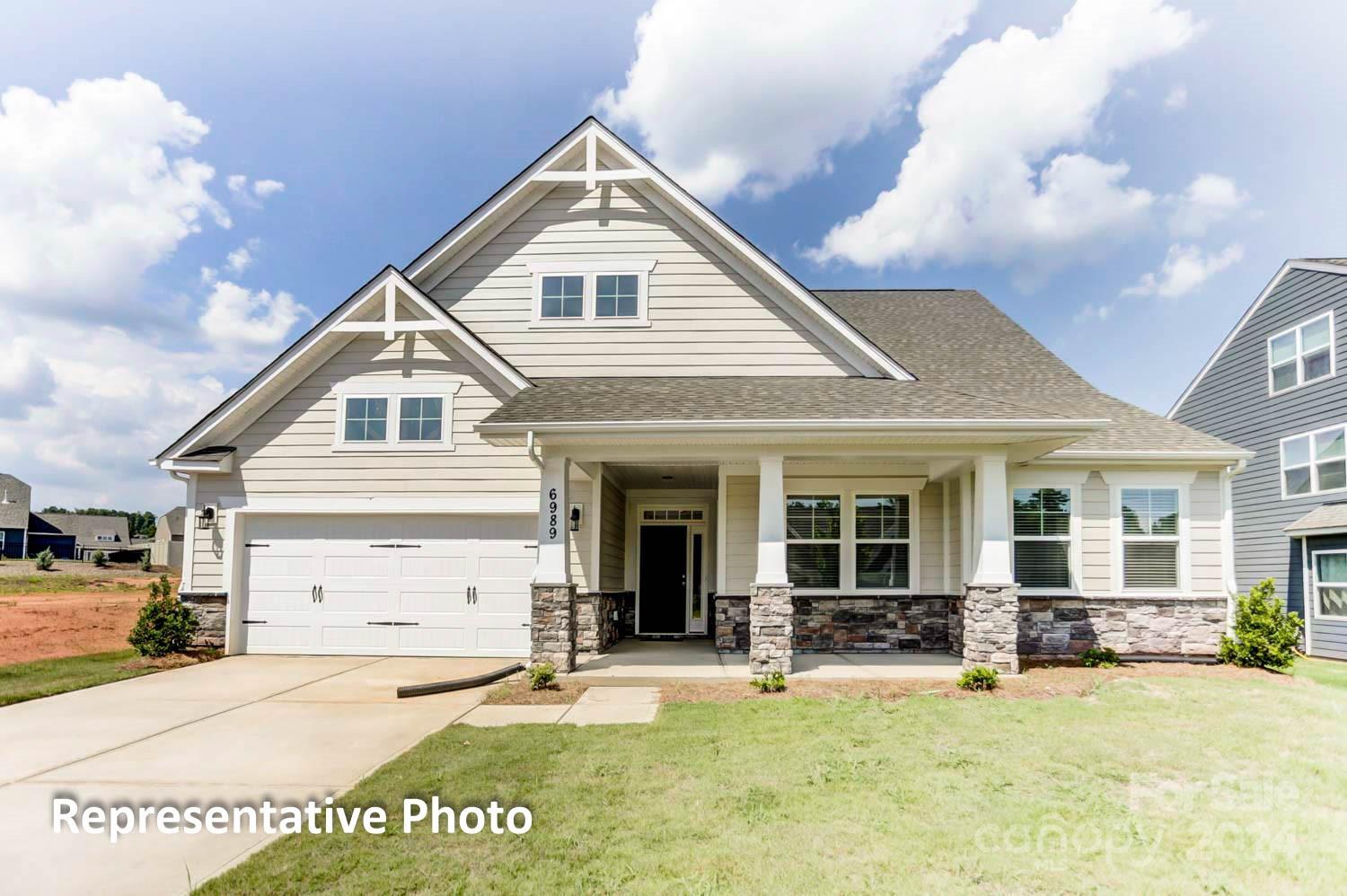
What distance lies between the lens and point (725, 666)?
1094cm

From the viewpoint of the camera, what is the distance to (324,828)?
4.79m

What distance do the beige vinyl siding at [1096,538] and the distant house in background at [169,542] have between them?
54.4 metres

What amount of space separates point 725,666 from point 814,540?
8.59 ft

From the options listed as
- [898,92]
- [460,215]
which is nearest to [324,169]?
[460,215]

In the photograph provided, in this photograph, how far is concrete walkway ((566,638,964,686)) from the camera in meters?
10.1

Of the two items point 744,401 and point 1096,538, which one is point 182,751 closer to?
point 744,401

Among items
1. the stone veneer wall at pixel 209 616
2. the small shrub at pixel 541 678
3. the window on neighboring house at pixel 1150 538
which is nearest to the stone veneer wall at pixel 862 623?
the window on neighboring house at pixel 1150 538

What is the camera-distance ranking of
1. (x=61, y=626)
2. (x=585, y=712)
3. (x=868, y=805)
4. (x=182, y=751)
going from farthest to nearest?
(x=61, y=626) → (x=585, y=712) → (x=182, y=751) → (x=868, y=805)

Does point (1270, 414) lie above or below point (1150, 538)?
above

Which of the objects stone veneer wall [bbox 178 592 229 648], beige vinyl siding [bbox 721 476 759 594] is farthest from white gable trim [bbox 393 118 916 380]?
stone veneer wall [bbox 178 592 229 648]

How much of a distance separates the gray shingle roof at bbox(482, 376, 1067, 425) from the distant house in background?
50.1m

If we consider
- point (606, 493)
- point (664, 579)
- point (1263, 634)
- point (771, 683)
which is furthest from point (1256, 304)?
point (771, 683)

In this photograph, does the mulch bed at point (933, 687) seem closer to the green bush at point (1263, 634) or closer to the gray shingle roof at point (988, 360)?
the green bush at point (1263, 634)

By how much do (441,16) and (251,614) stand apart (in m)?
9.29
